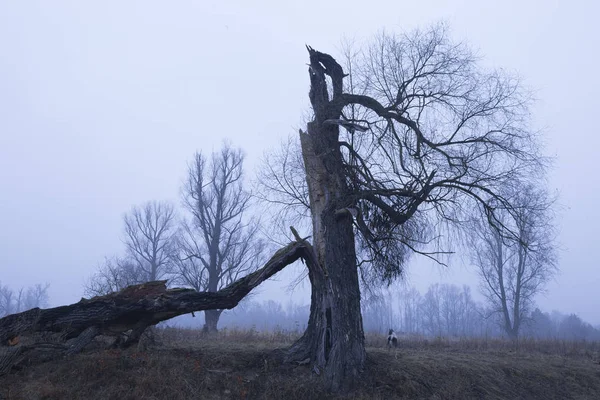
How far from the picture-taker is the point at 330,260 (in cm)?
1223

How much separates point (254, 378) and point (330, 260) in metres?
3.28

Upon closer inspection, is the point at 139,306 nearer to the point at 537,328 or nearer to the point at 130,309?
the point at 130,309

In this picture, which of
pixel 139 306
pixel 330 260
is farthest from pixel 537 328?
pixel 139 306

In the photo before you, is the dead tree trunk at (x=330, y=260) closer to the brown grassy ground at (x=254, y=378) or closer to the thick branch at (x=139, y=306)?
the brown grassy ground at (x=254, y=378)

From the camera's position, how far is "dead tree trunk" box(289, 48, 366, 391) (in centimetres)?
1153

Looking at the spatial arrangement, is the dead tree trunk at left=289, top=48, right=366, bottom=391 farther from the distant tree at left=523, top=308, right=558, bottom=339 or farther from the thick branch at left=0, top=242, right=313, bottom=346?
the distant tree at left=523, top=308, right=558, bottom=339

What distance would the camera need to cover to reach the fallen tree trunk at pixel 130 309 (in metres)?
11.6

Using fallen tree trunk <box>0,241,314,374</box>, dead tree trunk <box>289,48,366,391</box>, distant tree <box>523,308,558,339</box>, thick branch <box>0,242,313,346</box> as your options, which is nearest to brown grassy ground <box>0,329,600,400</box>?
dead tree trunk <box>289,48,366,391</box>

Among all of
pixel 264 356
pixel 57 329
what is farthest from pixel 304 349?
pixel 57 329

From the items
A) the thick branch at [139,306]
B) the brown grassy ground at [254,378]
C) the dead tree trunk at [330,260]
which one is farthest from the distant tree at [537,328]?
the thick branch at [139,306]

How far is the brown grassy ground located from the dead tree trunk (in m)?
0.49

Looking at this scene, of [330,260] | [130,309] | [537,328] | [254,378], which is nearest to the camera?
[254,378]

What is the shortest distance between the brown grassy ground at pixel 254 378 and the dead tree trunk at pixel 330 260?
1.62 ft

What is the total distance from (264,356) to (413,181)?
19.6 feet
